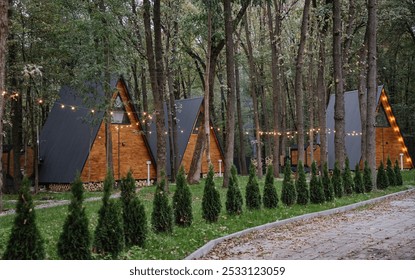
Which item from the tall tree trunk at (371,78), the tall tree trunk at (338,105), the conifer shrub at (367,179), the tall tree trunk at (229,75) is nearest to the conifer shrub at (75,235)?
the tall tree trunk at (229,75)

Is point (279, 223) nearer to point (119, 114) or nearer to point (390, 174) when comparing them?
point (390, 174)

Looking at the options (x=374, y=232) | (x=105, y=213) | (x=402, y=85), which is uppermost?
(x=402, y=85)

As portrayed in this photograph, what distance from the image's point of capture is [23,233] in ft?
15.0

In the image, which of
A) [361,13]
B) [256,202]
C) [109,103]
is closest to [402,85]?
[361,13]

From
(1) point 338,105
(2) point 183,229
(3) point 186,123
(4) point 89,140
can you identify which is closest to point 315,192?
(1) point 338,105

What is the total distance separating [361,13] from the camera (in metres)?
17.6

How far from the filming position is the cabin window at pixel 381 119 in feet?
75.4

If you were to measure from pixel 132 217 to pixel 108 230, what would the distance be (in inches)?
26.5

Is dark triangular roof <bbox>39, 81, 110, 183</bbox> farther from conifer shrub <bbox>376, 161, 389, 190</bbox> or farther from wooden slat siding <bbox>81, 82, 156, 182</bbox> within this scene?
conifer shrub <bbox>376, 161, 389, 190</bbox>

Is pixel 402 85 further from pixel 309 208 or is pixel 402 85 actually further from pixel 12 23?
pixel 12 23

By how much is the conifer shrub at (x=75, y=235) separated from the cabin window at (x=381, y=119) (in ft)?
68.6

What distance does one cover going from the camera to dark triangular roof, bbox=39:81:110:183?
56.2ft

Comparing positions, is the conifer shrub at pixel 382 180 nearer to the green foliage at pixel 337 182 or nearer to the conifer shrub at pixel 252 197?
the green foliage at pixel 337 182
